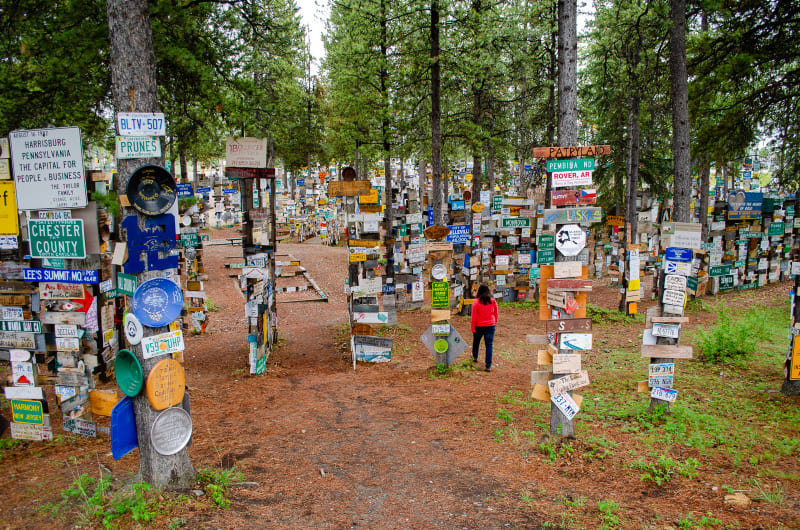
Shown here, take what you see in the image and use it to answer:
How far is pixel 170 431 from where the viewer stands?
492 cm

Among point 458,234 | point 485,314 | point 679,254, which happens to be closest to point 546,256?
point 458,234

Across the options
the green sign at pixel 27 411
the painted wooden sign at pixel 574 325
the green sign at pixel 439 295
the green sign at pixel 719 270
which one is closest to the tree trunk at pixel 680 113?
the green sign at pixel 439 295

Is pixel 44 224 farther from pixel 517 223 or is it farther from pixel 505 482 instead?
pixel 517 223

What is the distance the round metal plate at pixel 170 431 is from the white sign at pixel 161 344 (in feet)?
1.87

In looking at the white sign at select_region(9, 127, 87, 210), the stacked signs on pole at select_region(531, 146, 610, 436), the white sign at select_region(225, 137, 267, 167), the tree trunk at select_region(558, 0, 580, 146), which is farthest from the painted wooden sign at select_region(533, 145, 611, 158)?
the white sign at select_region(225, 137, 267, 167)

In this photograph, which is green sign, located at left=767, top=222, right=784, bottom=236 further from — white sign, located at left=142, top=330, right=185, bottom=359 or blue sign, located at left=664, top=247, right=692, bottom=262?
white sign, located at left=142, top=330, right=185, bottom=359

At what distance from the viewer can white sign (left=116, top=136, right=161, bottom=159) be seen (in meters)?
4.76

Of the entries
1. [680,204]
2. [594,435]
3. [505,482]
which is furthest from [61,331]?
[680,204]

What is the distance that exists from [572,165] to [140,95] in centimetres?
468

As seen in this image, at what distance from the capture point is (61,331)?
6.76 m

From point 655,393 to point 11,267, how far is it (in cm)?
968

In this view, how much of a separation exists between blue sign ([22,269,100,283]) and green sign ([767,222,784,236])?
2136 cm

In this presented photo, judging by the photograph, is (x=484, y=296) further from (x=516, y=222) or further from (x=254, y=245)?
(x=516, y=222)

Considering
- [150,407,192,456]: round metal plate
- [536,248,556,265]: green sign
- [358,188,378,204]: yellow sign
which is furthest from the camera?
[536,248,556,265]: green sign
